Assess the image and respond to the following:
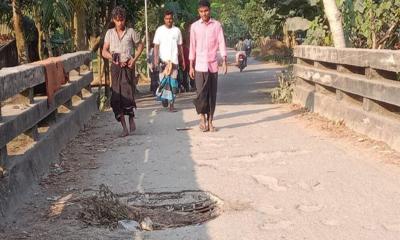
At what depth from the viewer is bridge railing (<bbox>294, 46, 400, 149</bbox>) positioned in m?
6.32

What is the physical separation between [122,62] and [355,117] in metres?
3.26

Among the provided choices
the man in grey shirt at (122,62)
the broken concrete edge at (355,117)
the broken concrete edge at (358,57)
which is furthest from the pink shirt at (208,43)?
the broken concrete edge at (355,117)

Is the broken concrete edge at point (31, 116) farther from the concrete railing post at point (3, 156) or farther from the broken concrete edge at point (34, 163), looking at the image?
the broken concrete edge at point (34, 163)

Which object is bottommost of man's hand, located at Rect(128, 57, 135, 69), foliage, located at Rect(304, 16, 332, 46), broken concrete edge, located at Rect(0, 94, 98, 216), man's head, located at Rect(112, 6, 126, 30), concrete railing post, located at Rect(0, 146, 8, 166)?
broken concrete edge, located at Rect(0, 94, 98, 216)

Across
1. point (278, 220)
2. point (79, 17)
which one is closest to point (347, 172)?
point (278, 220)

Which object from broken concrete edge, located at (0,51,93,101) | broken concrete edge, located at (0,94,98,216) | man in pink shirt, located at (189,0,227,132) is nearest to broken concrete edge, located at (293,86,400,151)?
man in pink shirt, located at (189,0,227,132)

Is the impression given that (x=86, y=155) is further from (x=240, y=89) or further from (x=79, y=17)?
(x=240, y=89)

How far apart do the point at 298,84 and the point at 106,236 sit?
7320 millimetres

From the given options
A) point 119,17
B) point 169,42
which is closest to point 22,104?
point 119,17

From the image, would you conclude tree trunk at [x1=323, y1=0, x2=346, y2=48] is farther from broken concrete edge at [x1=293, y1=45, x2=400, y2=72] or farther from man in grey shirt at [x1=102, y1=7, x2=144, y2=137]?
man in grey shirt at [x1=102, y1=7, x2=144, y2=137]

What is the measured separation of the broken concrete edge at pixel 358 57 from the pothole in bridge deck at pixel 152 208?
9.23 feet

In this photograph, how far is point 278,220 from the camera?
13.5ft

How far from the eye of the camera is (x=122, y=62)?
306 inches

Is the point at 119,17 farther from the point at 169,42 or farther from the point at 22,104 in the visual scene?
the point at 22,104
